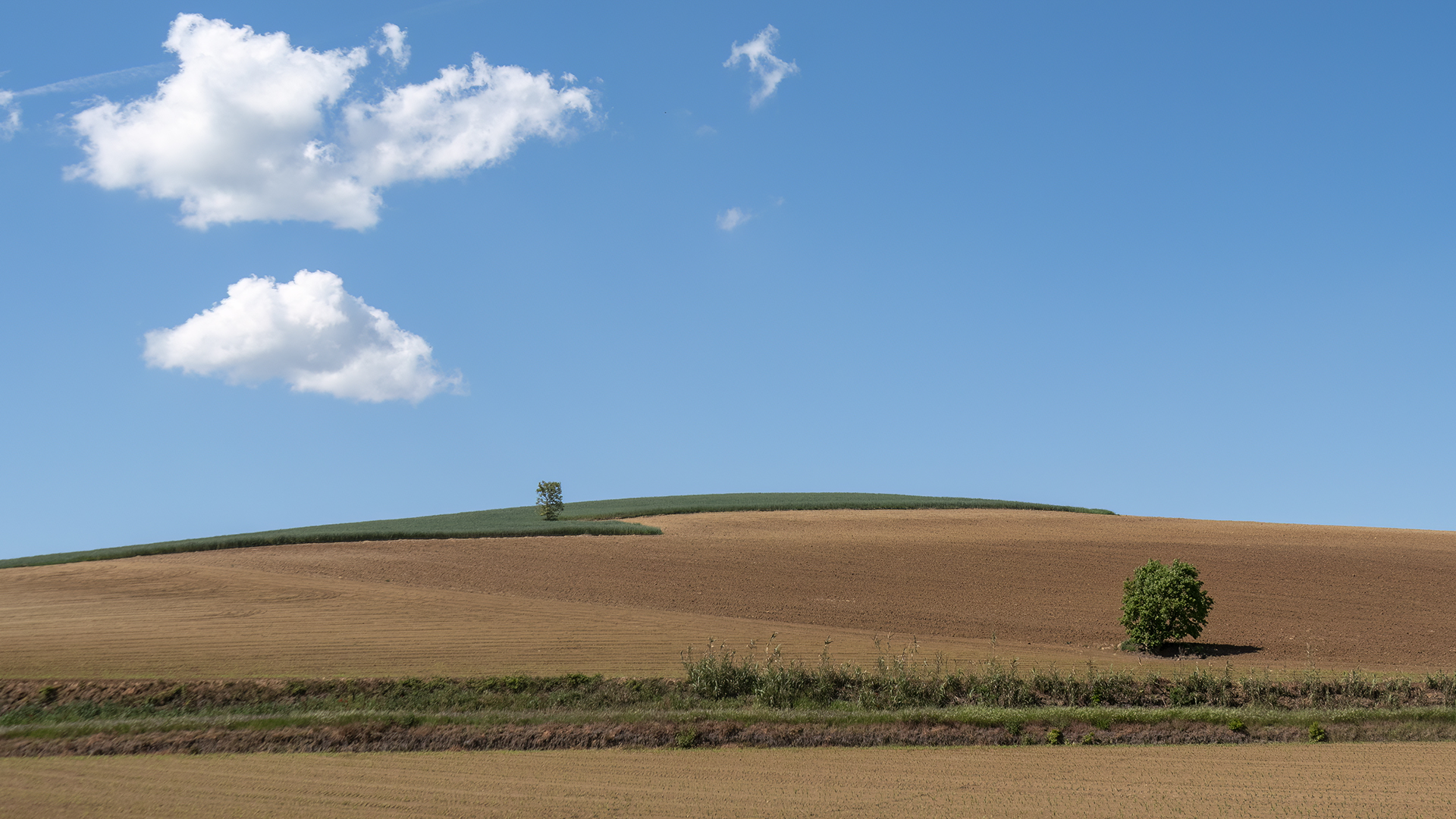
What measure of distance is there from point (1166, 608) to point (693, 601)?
17.3 metres

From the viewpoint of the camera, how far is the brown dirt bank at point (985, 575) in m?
33.1

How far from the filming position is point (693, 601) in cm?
3738

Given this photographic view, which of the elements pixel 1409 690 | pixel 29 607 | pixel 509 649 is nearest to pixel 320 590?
pixel 29 607

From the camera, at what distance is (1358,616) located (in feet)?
114

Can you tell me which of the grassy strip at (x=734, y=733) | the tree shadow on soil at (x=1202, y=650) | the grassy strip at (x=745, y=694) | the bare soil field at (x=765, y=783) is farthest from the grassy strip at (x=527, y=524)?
the bare soil field at (x=765, y=783)

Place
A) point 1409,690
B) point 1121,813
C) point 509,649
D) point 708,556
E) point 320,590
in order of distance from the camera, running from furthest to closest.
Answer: point 708,556
point 320,590
point 509,649
point 1409,690
point 1121,813

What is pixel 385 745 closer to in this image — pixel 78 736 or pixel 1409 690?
pixel 78 736

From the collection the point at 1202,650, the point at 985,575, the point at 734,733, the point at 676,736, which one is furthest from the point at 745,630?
the point at 985,575

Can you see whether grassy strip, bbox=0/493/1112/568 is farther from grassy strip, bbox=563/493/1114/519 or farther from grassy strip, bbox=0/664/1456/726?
grassy strip, bbox=0/664/1456/726

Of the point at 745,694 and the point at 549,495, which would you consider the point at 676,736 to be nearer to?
the point at 745,694

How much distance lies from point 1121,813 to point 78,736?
21.2 meters

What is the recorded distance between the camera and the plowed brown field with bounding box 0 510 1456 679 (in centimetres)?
2812

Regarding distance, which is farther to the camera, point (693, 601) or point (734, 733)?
point (693, 601)

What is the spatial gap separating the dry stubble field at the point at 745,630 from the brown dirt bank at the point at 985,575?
0.69 feet
